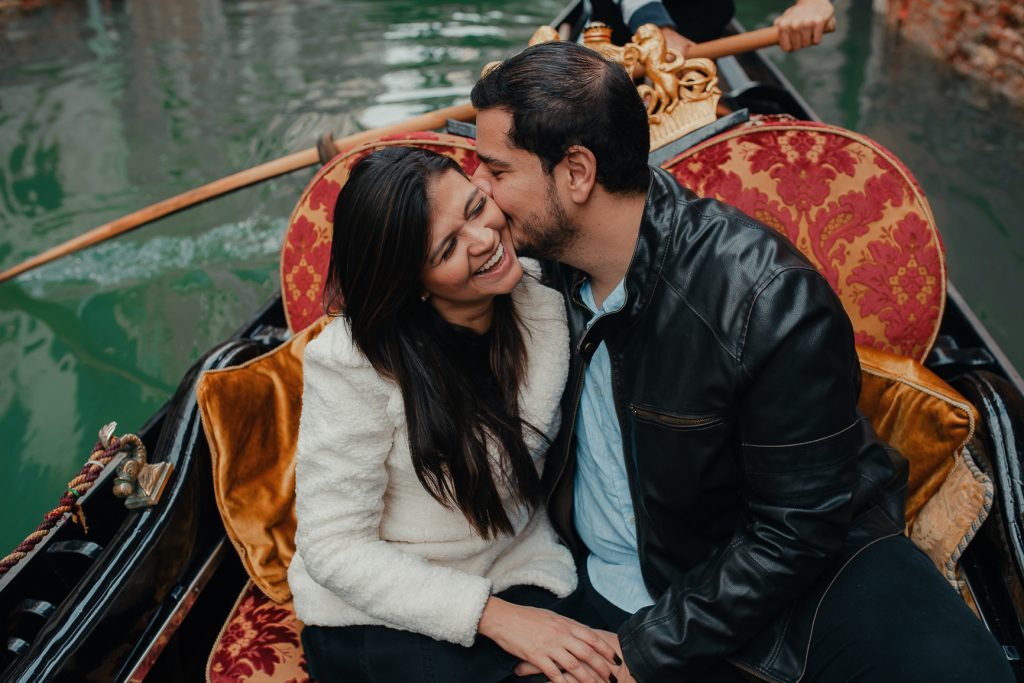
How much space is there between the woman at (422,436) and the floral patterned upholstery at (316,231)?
0.42m

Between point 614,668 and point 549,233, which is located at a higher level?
point 549,233

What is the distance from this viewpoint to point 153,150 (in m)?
4.29

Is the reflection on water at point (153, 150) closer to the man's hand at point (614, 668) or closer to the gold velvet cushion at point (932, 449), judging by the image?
the man's hand at point (614, 668)

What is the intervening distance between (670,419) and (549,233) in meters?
0.26

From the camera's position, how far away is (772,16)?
20.8 feet

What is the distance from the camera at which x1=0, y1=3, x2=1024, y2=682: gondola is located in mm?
990

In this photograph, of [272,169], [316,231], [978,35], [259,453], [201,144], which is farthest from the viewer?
[978,35]

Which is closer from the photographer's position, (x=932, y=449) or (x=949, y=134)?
(x=932, y=449)

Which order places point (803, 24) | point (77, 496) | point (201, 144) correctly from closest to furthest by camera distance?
point (77, 496)
point (803, 24)
point (201, 144)

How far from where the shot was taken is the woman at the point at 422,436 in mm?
943

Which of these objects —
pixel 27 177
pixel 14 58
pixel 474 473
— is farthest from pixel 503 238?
pixel 14 58

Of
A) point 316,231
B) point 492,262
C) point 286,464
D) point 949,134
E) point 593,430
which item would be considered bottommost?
point 949,134

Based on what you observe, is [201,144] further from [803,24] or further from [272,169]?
[803,24]

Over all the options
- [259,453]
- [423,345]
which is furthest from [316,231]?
[423,345]
